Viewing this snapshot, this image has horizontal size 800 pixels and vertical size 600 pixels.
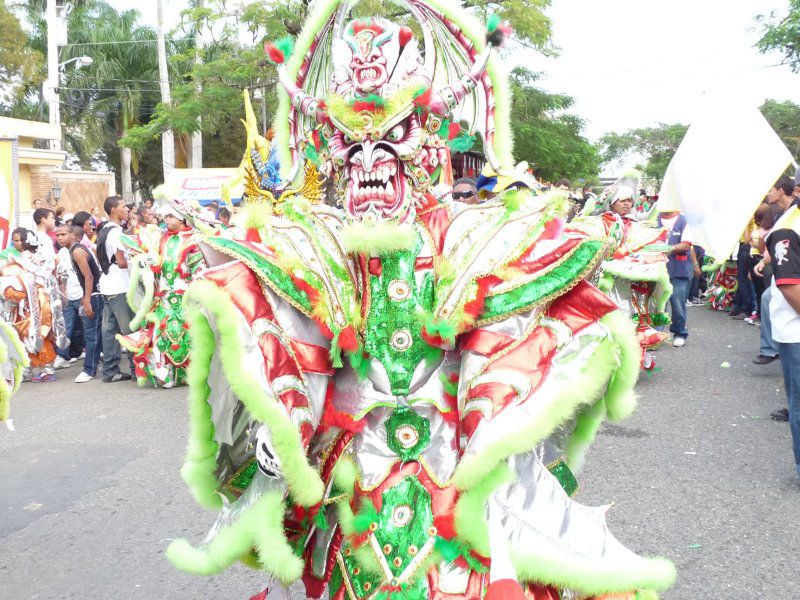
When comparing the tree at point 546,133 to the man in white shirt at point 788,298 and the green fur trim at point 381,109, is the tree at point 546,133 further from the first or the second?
the green fur trim at point 381,109

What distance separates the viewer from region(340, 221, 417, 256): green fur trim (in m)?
2.12

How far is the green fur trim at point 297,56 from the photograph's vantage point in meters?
2.54

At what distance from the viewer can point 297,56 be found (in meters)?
2.55

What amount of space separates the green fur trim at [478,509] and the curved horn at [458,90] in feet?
3.62

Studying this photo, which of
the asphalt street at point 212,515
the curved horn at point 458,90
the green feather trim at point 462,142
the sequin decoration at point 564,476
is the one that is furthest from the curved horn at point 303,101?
the asphalt street at point 212,515

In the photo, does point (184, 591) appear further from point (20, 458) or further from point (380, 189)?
point (20, 458)

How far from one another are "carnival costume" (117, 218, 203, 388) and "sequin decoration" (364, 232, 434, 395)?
584 cm

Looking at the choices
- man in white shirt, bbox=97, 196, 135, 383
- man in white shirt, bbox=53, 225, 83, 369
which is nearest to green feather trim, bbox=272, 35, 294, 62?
man in white shirt, bbox=97, 196, 135, 383

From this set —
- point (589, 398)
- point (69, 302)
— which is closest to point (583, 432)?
point (589, 398)

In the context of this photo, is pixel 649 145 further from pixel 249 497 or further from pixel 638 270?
pixel 249 497

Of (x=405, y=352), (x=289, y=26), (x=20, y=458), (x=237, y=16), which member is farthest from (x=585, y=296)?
(x=237, y=16)

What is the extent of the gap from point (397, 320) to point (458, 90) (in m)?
0.76

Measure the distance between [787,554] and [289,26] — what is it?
39.2 feet

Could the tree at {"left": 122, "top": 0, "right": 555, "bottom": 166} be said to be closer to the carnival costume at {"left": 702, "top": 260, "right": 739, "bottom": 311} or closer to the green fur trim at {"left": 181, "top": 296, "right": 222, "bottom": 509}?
the carnival costume at {"left": 702, "top": 260, "right": 739, "bottom": 311}
